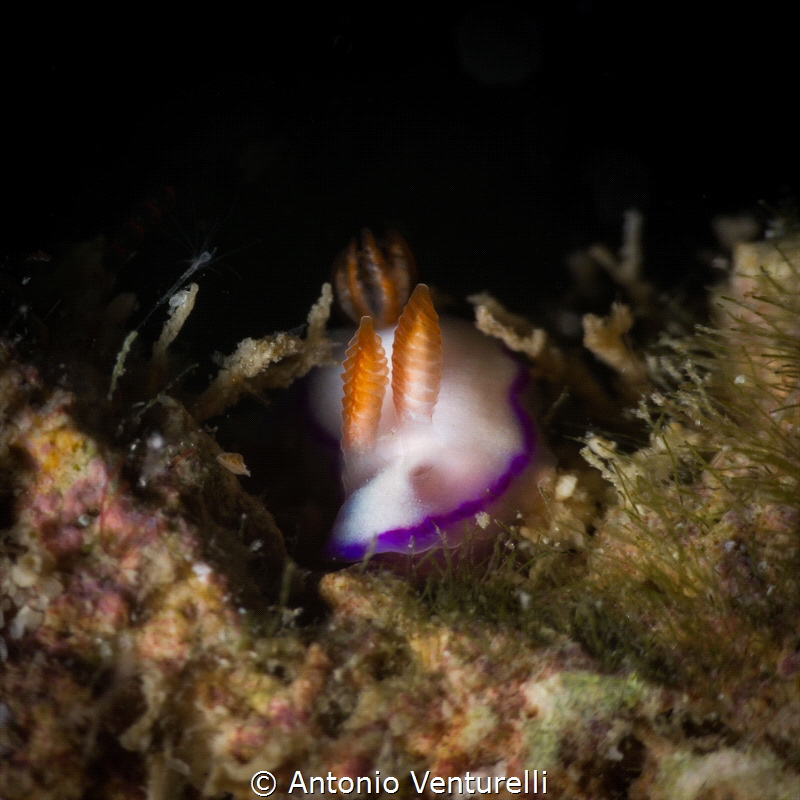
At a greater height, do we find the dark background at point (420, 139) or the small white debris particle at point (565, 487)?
the dark background at point (420, 139)

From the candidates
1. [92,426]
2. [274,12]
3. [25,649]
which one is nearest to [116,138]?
[274,12]

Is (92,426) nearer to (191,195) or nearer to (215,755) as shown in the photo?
(215,755)

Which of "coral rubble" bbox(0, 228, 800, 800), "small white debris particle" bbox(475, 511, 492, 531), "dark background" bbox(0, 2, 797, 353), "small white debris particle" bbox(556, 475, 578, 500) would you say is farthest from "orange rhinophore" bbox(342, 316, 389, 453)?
"dark background" bbox(0, 2, 797, 353)

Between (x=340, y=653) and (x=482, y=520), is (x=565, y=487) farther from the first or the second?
(x=340, y=653)

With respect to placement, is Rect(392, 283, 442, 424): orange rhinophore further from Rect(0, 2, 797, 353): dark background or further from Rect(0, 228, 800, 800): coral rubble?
Rect(0, 2, 797, 353): dark background

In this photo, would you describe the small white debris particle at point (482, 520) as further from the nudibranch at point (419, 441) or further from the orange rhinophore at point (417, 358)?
the orange rhinophore at point (417, 358)

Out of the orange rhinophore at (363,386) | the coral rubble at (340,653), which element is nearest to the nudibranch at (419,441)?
the orange rhinophore at (363,386)

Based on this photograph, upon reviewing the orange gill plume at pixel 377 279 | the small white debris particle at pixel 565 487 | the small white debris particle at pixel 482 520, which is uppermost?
the orange gill plume at pixel 377 279
